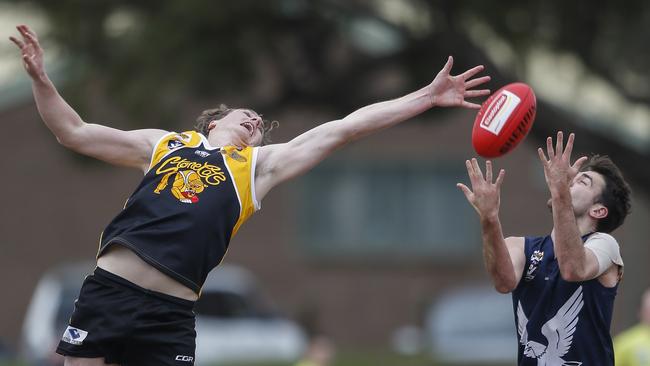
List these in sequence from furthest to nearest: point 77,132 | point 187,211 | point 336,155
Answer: point 336,155
point 77,132
point 187,211

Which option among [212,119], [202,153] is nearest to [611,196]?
[202,153]

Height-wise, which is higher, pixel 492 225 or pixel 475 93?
pixel 475 93

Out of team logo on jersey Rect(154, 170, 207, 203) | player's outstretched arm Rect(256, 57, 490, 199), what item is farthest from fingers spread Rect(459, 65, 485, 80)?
team logo on jersey Rect(154, 170, 207, 203)

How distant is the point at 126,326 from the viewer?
6281mm

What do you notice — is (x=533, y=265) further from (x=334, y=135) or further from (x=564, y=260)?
(x=334, y=135)

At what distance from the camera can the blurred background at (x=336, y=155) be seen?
43.8ft

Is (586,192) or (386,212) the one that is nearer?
(586,192)

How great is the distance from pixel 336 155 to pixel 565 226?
2136 centimetres

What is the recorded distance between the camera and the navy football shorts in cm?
630

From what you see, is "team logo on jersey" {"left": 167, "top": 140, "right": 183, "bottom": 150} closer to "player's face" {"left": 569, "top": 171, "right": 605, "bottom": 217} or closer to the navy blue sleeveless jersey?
the navy blue sleeveless jersey

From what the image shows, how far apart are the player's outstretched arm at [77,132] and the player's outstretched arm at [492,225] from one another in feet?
5.72

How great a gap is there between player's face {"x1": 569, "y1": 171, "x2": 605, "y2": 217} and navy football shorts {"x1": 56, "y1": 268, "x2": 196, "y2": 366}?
6.79 ft

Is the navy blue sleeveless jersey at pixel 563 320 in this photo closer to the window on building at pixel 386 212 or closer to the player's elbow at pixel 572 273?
the player's elbow at pixel 572 273

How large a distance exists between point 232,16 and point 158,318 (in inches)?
286
